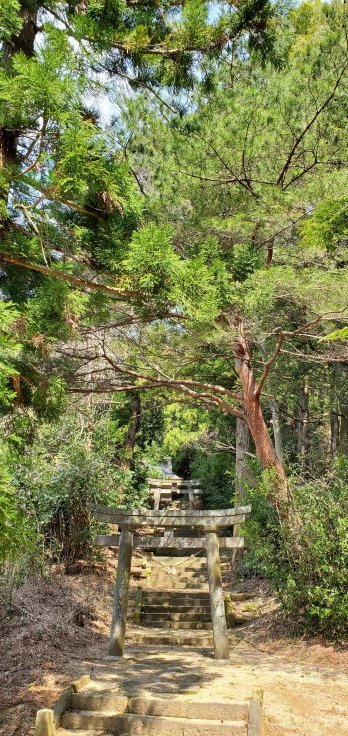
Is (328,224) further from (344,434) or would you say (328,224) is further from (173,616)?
(344,434)

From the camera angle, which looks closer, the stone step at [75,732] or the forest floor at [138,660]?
the stone step at [75,732]

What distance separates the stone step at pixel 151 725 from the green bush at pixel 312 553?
302 centimetres

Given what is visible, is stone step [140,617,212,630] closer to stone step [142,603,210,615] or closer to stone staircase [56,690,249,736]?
stone step [142,603,210,615]

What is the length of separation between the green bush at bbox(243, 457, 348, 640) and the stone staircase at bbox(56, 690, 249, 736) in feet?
9.46

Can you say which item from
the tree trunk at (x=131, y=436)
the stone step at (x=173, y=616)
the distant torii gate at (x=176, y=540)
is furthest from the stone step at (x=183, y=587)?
the tree trunk at (x=131, y=436)

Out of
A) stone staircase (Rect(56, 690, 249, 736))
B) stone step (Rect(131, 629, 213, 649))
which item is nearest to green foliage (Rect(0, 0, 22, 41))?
stone staircase (Rect(56, 690, 249, 736))

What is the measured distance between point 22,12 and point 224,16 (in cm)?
144

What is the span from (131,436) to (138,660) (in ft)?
A: 26.3

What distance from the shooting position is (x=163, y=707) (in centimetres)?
411

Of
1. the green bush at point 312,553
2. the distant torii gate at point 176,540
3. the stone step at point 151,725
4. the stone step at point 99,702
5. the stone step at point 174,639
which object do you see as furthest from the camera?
the stone step at point 174,639

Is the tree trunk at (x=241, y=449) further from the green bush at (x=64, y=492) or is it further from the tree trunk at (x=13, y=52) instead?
the tree trunk at (x=13, y=52)

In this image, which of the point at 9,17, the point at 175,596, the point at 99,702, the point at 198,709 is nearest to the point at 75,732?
the point at 99,702

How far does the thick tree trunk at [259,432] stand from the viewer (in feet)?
24.8

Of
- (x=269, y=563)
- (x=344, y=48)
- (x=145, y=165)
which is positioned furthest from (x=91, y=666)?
(x=344, y=48)
